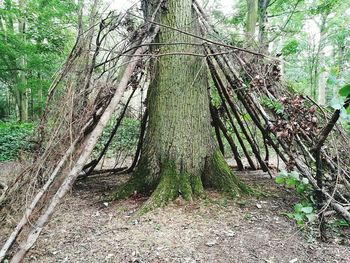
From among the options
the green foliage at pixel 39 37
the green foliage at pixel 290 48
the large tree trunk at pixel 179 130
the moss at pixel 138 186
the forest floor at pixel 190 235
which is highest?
the green foliage at pixel 39 37

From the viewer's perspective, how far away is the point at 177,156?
316 centimetres

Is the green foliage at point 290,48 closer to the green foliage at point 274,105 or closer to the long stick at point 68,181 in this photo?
the green foliage at point 274,105

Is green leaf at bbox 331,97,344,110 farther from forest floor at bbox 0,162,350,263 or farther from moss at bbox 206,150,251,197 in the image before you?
moss at bbox 206,150,251,197

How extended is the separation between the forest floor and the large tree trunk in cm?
26

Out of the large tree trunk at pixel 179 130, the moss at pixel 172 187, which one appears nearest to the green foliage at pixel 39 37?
the large tree trunk at pixel 179 130

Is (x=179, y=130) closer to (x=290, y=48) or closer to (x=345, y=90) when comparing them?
(x=345, y=90)

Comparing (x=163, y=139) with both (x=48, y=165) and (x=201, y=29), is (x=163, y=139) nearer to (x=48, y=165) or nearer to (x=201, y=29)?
(x=48, y=165)

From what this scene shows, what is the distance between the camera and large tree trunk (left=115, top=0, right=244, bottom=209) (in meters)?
3.17

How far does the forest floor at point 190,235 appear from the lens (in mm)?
2166

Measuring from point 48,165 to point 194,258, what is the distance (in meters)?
1.61

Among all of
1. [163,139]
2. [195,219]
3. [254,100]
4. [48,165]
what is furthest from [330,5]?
[48,165]

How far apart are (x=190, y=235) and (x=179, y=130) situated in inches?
47.7

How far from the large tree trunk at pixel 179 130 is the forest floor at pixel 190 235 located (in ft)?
0.84

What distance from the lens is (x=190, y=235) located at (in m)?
2.43
